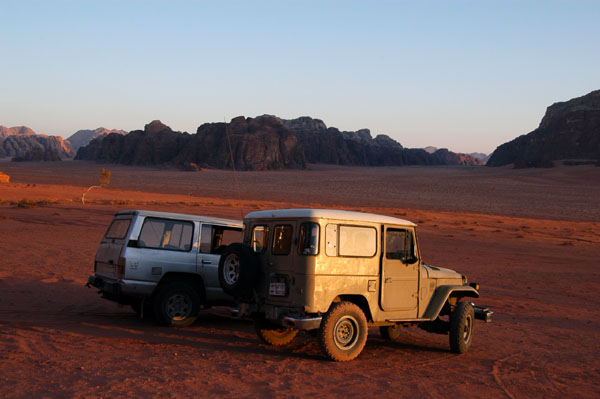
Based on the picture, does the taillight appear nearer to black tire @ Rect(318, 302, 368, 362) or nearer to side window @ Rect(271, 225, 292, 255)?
side window @ Rect(271, 225, 292, 255)

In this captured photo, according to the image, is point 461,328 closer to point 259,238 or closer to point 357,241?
point 357,241

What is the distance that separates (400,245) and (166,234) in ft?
13.3

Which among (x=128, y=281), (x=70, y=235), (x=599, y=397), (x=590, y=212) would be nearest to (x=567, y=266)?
(x=599, y=397)

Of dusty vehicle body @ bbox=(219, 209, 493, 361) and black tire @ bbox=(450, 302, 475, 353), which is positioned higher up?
dusty vehicle body @ bbox=(219, 209, 493, 361)

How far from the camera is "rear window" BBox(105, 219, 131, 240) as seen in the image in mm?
9869

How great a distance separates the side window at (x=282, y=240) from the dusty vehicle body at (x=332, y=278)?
0.01m

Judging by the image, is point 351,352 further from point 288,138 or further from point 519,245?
point 288,138

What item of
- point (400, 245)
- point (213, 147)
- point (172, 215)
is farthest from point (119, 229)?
point (213, 147)

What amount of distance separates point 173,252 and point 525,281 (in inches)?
437

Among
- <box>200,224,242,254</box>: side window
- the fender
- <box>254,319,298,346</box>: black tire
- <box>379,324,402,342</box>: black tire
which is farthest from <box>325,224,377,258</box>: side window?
<box>200,224,242,254</box>: side window

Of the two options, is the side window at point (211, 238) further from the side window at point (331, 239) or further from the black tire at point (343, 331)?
the black tire at point (343, 331)

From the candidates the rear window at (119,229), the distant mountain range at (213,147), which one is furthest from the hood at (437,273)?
the distant mountain range at (213,147)

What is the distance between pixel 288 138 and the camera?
479 ft

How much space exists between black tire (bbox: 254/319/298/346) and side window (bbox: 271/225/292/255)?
50.1 inches
